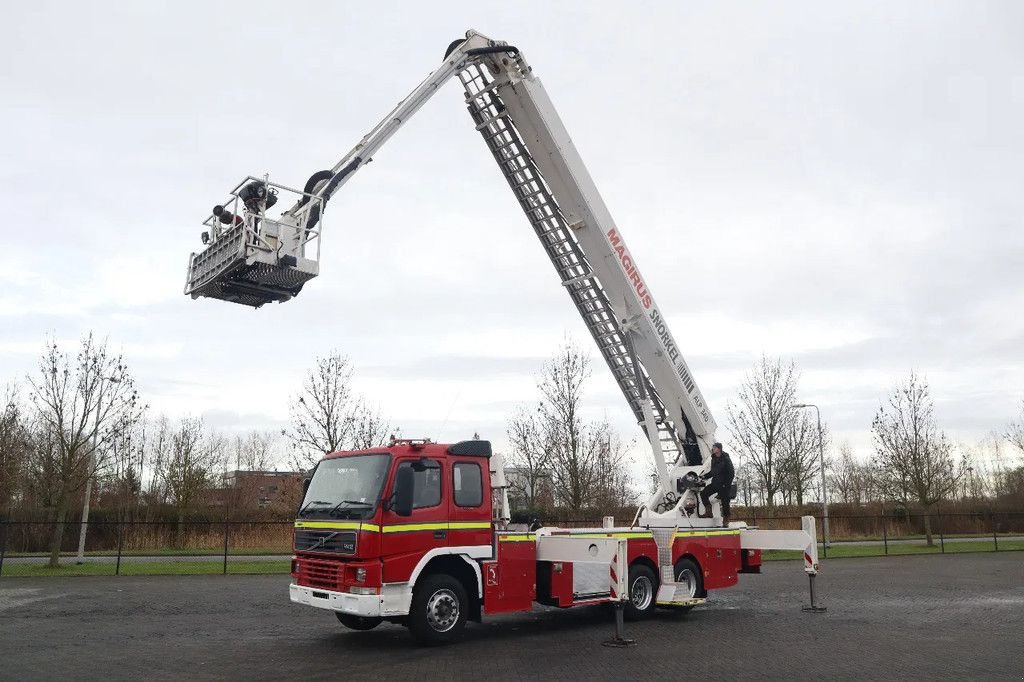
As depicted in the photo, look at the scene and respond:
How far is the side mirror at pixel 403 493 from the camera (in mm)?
9648

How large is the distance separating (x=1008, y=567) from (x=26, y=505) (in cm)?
3908

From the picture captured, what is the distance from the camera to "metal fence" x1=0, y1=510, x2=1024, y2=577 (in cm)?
2295

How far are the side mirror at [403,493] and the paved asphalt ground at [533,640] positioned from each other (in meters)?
1.74

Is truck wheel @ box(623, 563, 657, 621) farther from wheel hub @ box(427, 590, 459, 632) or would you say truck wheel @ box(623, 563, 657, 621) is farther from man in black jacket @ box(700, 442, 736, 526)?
wheel hub @ box(427, 590, 459, 632)

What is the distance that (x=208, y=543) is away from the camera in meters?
30.7

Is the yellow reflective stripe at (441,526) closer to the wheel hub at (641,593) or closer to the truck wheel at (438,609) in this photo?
the truck wheel at (438,609)

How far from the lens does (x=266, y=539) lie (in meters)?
29.8

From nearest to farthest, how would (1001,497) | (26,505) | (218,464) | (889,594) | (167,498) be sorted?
(889,594) < (26,505) < (167,498) < (1001,497) < (218,464)

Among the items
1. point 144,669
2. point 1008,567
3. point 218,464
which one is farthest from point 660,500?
point 218,464

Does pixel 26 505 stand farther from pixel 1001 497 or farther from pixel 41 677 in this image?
pixel 1001 497

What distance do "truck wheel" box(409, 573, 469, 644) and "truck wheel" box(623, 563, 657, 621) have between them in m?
3.28

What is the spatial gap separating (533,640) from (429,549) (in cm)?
220

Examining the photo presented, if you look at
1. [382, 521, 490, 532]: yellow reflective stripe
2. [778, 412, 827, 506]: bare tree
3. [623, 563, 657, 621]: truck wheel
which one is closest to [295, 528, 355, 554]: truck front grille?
[382, 521, 490, 532]: yellow reflective stripe

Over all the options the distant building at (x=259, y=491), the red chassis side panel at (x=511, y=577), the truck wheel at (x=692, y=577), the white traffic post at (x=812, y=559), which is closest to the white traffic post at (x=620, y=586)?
the red chassis side panel at (x=511, y=577)
